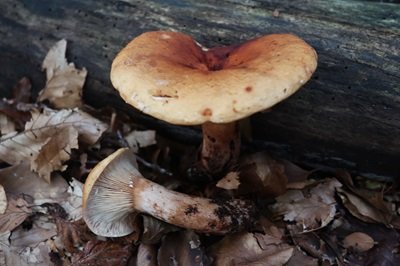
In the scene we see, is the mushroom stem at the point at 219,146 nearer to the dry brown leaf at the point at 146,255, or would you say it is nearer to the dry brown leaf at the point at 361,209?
the dry brown leaf at the point at 146,255

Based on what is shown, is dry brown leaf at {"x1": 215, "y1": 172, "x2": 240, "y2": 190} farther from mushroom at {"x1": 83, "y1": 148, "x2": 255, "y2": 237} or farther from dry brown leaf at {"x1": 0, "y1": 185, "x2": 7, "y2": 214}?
dry brown leaf at {"x1": 0, "y1": 185, "x2": 7, "y2": 214}

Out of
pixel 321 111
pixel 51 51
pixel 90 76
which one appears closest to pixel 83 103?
pixel 90 76

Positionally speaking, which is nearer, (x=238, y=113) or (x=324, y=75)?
(x=238, y=113)

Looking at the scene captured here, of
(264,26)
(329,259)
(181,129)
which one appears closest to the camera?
(329,259)

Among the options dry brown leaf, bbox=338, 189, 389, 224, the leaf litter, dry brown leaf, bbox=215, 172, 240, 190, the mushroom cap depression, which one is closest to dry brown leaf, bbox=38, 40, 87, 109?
the leaf litter

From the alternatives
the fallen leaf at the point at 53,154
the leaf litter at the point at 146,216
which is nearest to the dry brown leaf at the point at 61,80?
the leaf litter at the point at 146,216

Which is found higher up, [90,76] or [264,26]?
[264,26]

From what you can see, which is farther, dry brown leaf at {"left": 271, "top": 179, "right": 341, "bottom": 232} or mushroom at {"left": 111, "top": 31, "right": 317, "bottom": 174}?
dry brown leaf at {"left": 271, "top": 179, "right": 341, "bottom": 232}

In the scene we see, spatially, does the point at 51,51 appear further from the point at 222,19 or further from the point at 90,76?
the point at 222,19
